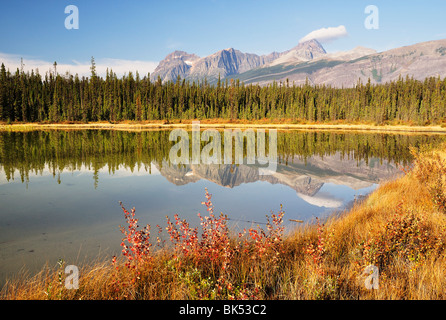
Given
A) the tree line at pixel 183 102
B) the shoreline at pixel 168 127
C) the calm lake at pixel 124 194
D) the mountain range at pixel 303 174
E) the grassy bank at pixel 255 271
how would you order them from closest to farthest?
the grassy bank at pixel 255 271 → the calm lake at pixel 124 194 → the mountain range at pixel 303 174 → the shoreline at pixel 168 127 → the tree line at pixel 183 102

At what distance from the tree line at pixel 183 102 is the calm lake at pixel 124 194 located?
79492 millimetres

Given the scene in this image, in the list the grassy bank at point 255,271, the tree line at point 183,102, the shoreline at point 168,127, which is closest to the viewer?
the grassy bank at point 255,271

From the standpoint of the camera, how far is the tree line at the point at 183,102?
95125 mm

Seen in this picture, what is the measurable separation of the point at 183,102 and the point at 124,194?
102 metres

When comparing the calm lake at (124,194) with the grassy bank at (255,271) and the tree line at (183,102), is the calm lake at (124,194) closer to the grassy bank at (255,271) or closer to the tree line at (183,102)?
the grassy bank at (255,271)

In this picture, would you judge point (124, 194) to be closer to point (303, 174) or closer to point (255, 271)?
point (255, 271)

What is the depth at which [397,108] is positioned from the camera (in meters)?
118

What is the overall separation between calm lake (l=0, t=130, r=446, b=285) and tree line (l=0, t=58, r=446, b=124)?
261 ft

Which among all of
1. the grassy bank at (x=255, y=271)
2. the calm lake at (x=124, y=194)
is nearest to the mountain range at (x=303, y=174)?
the calm lake at (x=124, y=194)

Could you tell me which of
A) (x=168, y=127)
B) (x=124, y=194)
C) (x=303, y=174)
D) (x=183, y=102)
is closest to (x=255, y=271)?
(x=124, y=194)

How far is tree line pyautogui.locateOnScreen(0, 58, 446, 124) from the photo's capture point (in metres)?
95.1
